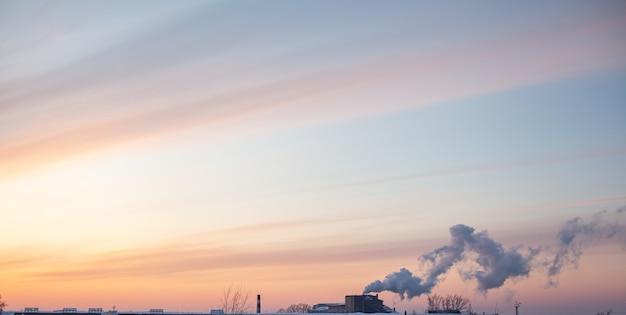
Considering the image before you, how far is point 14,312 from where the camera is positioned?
→ 124 meters

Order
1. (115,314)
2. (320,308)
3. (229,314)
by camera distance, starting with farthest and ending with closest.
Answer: (320,308), (229,314), (115,314)

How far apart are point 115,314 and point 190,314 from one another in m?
12.7

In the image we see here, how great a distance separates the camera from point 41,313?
12625 cm

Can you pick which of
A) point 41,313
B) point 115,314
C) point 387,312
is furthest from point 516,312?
point 41,313

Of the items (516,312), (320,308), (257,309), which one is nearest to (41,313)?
(257,309)

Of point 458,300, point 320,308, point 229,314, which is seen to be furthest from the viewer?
point 458,300

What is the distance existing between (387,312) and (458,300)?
150 ft

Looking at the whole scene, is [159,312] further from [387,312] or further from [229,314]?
[387,312]

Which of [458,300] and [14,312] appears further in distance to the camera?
[458,300]

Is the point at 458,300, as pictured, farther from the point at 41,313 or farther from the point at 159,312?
the point at 41,313

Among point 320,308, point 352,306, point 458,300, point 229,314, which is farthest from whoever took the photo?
point 458,300

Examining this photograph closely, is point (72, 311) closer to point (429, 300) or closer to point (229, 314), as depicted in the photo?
point (229, 314)

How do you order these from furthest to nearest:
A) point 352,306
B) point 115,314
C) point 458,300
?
point 458,300 < point 352,306 < point 115,314

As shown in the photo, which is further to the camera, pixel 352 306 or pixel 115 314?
pixel 352 306
